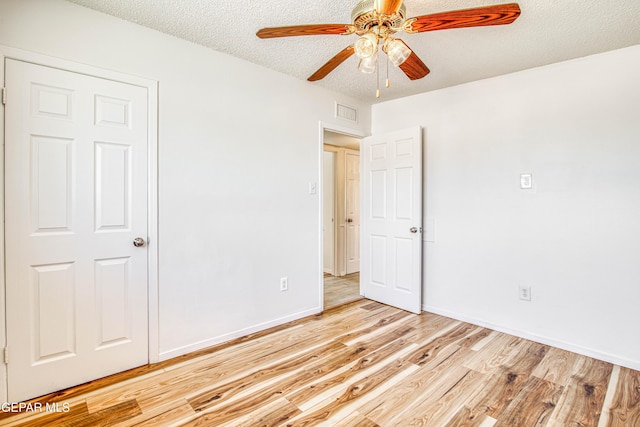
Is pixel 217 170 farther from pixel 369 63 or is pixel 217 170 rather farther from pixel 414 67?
pixel 414 67

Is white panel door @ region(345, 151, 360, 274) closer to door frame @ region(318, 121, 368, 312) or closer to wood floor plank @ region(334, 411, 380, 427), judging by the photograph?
door frame @ region(318, 121, 368, 312)

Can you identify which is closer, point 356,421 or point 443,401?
point 356,421

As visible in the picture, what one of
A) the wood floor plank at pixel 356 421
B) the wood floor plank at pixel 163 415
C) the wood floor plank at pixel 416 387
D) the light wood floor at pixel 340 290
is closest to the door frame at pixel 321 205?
the light wood floor at pixel 340 290

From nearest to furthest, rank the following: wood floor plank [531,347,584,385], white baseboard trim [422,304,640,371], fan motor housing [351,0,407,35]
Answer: fan motor housing [351,0,407,35]
wood floor plank [531,347,584,385]
white baseboard trim [422,304,640,371]

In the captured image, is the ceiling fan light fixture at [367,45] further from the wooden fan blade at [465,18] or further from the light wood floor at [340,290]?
the light wood floor at [340,290]

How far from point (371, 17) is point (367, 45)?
0.12m

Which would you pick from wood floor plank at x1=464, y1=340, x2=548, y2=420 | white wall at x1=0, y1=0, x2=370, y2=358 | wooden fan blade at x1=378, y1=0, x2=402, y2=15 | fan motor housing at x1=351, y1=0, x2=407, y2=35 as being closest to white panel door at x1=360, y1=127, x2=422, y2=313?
white wall at x1=0, y1=0, x2=370, y2=358

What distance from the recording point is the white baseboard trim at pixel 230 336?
90.2 inches

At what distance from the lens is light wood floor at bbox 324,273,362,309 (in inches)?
145

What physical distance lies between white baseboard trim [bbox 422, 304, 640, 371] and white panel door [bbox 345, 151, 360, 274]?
Result: 1.94 m

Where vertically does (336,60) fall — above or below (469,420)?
above

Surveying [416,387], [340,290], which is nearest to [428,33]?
[416,387]

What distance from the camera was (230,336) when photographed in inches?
102

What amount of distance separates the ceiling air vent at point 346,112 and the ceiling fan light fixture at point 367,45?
186 centimetres
